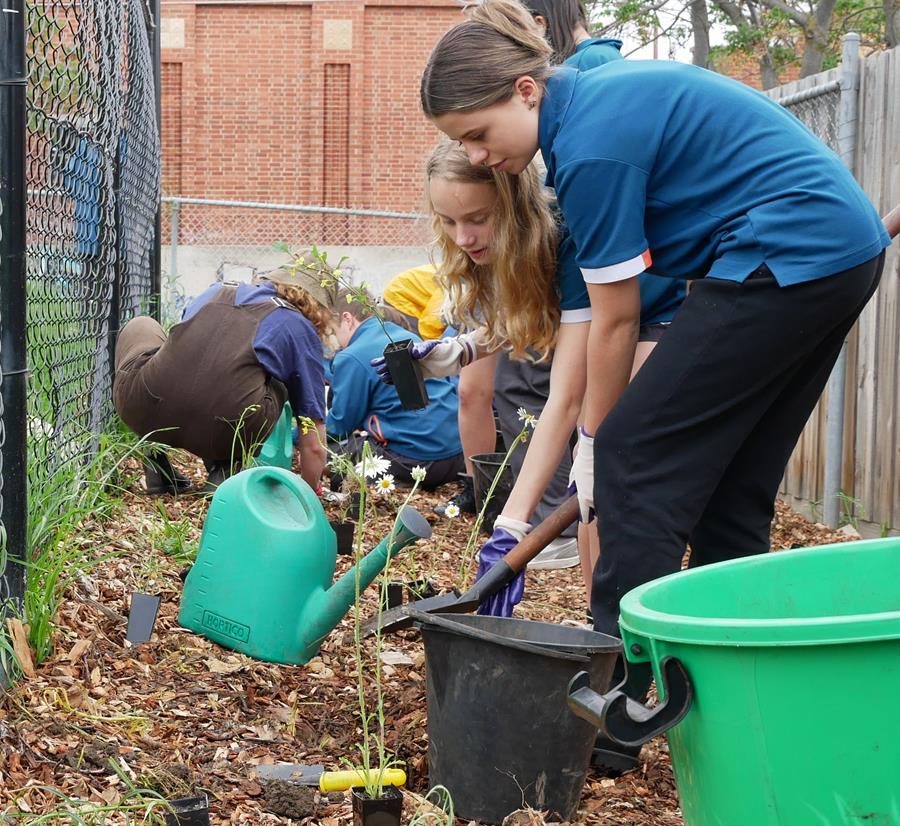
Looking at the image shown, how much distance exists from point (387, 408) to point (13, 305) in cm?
315

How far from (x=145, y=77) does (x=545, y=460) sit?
4.14 m

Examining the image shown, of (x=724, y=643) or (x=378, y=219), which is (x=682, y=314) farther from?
(x=378, y=219)

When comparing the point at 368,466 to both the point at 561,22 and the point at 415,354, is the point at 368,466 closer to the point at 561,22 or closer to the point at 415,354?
the point at 415,354

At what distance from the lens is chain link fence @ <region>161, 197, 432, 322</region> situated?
17422 mm

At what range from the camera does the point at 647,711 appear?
144cm

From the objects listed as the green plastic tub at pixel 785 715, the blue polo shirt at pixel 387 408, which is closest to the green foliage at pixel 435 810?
the green plastic tub at pixel 785 715

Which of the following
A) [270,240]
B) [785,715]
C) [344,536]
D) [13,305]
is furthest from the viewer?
[270,240]

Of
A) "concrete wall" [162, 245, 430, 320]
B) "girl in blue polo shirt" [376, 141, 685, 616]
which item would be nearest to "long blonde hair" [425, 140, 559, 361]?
"girl in blue polo shirt" [376, 141, 685, 616]

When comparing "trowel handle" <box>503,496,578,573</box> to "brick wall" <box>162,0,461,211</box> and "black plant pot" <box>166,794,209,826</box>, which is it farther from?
"brick wall" <box>162,0,461,211</box>

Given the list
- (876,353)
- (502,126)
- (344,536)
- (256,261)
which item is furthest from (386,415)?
(256,261)

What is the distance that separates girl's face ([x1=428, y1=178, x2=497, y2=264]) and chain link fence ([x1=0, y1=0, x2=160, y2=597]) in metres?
1.05

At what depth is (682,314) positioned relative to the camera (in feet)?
7.12

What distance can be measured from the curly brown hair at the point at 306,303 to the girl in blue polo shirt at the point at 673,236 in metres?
2.50

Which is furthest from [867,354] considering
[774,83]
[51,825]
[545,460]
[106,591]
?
[774,83]
